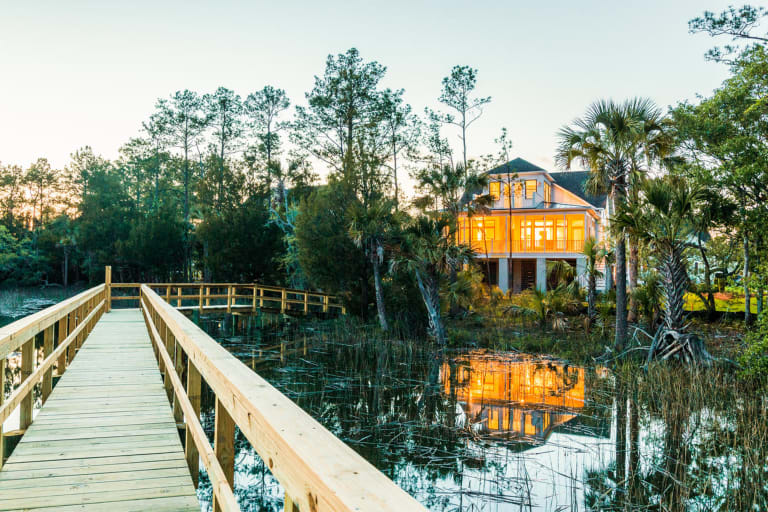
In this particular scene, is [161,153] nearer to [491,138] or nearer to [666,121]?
[491,138]

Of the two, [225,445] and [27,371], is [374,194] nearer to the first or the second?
[27,371]

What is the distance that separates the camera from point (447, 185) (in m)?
18.2

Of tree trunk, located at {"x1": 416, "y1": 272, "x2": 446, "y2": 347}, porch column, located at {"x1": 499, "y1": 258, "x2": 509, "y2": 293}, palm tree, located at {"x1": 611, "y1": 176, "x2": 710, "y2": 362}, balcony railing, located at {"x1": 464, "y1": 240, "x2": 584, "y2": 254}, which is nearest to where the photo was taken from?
palm tree, located at {"x1": 611, "y1": 176, "x2": 710, "y2": 362}

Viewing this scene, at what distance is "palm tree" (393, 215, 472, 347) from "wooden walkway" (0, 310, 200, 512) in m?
10.0

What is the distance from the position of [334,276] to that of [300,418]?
60.5ft

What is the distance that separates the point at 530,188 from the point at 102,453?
26.2m

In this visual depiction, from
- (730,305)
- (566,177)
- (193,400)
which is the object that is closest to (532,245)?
(566,177)

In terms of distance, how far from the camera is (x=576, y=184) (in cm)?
2986

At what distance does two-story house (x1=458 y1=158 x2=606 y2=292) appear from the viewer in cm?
2683

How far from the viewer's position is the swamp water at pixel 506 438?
5426mm

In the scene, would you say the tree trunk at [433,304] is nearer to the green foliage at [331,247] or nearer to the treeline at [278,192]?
the treeline at [278,192]

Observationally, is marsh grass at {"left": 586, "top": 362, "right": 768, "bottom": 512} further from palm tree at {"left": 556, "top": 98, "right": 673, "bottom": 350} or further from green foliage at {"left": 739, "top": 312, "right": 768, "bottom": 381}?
palm tree at {"left": 556, "top": 98, "right": 673, "bottom": 350}

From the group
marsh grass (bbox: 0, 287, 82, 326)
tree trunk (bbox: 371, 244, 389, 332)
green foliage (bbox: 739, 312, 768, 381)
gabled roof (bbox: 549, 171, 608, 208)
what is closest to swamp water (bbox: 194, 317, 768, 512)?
green foliage (bbox: 739, 312, 768, 381)

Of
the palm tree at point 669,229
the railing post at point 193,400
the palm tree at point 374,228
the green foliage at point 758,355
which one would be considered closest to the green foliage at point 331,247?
the palm tree at point 374,228
